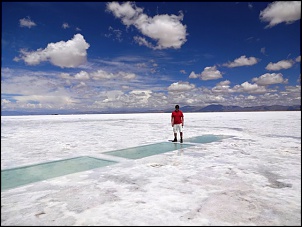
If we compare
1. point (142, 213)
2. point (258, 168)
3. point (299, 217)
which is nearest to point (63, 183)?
point (142, 213)

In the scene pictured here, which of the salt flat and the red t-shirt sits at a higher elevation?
the red t-shirt

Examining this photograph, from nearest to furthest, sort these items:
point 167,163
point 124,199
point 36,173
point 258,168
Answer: point 124,199 → point 36,173 → point 258,168 → point 167,163

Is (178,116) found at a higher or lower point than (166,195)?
higher

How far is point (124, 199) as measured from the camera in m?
4.17

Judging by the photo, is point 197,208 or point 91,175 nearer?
point 197,208

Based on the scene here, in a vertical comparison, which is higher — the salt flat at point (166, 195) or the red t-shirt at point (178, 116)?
the red t-shirt at point (178, 116)

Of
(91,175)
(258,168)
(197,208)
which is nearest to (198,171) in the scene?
(258,168)

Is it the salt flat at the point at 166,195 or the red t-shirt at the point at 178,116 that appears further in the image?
the red t-shirt at the point at 178,116

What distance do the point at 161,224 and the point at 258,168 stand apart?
421 centimetres

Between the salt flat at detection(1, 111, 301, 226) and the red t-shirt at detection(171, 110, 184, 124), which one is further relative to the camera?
the red t-shirt at detection(171, 110, 184, 124)

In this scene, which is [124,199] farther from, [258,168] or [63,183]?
[258,168]

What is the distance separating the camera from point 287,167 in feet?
20.9

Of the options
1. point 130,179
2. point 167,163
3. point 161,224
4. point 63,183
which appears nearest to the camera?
point 161,224

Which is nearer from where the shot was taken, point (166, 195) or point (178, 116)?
point (166, 195)
